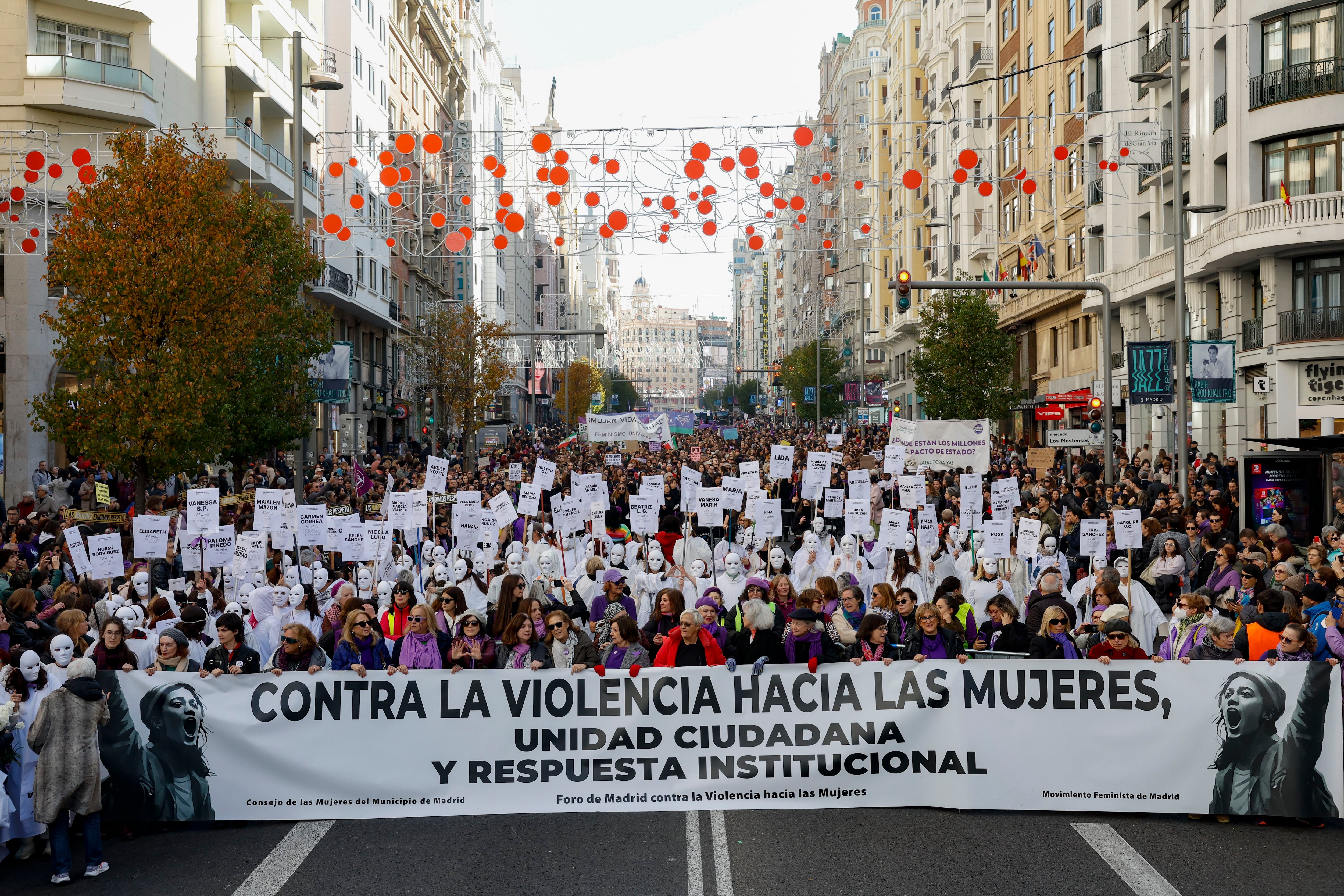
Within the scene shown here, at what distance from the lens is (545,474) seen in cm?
1691

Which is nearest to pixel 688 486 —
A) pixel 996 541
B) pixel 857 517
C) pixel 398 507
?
pixel 857 517

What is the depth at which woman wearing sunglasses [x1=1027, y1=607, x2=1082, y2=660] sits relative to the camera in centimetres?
857

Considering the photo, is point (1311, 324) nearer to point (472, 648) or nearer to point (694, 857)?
point (472, 648)

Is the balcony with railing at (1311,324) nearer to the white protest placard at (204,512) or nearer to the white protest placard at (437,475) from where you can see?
the white protest placard at (437,475)

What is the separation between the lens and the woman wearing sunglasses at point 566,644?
27.8 ft

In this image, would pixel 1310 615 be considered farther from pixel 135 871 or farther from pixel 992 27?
pixel 992 27

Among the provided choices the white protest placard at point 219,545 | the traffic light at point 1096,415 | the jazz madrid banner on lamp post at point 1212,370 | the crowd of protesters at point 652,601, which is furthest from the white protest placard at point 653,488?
the traffic light at point 1096,415

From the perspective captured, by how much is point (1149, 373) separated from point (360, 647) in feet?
57.8

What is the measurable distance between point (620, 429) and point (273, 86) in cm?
1688

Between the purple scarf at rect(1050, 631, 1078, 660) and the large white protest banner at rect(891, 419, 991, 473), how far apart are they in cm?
1455

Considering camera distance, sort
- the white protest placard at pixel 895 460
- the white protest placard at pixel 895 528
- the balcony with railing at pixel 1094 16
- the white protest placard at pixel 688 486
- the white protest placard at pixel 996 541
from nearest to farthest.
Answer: the white protest placard at pixel 996 541, the white protest placard at pixel 895 528, the white protest placard at pixel 688 486, the white protest placard at pixel 895 460, the balcony with railing at pixel 1094 16

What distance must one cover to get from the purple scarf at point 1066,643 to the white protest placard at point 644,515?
21.7 ft

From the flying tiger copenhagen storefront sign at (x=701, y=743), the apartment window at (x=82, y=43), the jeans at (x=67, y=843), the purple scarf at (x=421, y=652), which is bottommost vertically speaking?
the jeans at (x=67, y=843)

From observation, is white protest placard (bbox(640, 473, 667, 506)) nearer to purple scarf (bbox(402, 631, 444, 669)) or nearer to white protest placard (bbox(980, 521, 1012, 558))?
white protest placard (bbox(980, 521, 1012, 558))
